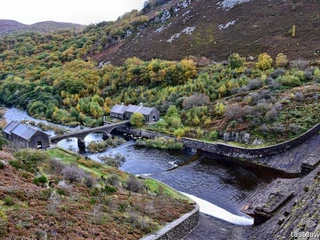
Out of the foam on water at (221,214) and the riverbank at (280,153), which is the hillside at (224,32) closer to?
the riverbank at (280,153)

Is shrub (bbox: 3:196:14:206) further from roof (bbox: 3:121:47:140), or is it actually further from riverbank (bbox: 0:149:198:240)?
roof (bbox: 3:121:47:140)

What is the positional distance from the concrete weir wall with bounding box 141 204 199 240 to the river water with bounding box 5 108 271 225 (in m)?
5.37

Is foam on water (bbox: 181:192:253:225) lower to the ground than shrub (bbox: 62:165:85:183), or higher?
lower

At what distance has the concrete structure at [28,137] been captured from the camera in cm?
4403

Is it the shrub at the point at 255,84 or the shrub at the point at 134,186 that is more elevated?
the shrub at the point at 255,84

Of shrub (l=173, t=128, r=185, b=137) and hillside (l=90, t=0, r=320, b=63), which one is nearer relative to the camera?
shrub (l=173, t=128, r=185, b=137)

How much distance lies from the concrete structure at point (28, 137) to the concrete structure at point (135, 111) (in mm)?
24344

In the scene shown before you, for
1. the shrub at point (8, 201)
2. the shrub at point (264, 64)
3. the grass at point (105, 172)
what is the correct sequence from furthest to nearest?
the shrub at point (264, 64), the grass at point (105, 172), the shrub at point (8, 201)

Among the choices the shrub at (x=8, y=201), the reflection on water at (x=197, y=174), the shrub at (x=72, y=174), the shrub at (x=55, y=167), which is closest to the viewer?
the shrub at (x=8, y=201)

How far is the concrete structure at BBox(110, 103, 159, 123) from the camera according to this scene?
2579 inches

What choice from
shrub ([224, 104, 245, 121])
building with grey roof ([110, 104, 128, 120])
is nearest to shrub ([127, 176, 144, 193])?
shrub ([224, 104, 245, 121])

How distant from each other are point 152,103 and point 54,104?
2874 centimetres

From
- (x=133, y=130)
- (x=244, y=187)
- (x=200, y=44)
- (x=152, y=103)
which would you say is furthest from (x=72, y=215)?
(x=200, y=44)

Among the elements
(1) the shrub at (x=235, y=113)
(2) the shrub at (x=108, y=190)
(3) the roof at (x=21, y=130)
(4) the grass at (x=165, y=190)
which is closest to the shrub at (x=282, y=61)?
(1) the shrub at (x=235, y=113)
